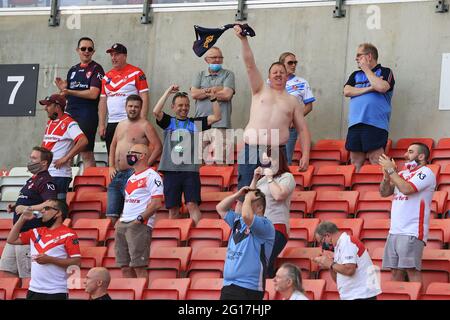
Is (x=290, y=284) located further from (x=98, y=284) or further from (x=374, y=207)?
(x=374, y=207)

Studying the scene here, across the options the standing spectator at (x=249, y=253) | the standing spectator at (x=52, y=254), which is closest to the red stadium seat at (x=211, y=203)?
the standing spectator at (x=52, y=254)

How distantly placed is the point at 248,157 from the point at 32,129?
4654 mm

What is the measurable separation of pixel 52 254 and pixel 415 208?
3176 mm

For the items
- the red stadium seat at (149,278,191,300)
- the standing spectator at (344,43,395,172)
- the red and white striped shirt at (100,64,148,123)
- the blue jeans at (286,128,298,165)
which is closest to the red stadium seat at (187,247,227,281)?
the red stadium seat at (149,278,191,300)

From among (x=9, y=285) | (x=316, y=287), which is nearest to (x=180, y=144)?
(x=9, y=285)

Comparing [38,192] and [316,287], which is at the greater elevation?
[38,192]

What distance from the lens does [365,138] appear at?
13320mm

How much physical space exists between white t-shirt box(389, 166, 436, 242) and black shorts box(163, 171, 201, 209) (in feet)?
7.56

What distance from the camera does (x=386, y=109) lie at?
528 inches

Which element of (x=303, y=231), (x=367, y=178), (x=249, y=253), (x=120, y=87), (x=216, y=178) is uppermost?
(x=120, y=87)

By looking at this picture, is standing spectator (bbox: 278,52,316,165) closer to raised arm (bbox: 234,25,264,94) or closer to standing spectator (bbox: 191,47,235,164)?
standing spectator (bbox: 191,47,235,164)

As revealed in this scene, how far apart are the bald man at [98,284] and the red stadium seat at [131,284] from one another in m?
0.73

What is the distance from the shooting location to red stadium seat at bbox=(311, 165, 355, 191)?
13117 mm
